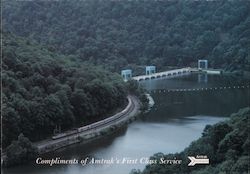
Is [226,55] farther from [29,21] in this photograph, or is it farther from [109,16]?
[29,21]

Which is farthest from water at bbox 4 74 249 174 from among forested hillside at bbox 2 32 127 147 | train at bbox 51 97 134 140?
forested hillside at bbox 2 32 127 147

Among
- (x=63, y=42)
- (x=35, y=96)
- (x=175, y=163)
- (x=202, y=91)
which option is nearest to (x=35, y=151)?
(x=35, y=96)

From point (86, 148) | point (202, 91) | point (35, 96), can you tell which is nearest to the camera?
point (86, 148)

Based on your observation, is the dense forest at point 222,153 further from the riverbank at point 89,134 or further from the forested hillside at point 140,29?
the forested hillside at point 140,29

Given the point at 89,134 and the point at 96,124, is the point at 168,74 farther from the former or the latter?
the point at 89,134

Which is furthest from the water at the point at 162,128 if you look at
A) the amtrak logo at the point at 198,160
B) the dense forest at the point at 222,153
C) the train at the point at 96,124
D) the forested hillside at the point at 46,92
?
the amtrak logo at the point at 198,160

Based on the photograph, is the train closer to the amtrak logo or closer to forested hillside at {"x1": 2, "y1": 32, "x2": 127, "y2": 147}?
forested hillside at {"x1": 2, "y1": 32, "x2": 127, "y2": 147}

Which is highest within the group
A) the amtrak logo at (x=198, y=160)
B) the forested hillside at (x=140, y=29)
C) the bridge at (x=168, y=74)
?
the forested hillside at (x=140, y=29)
